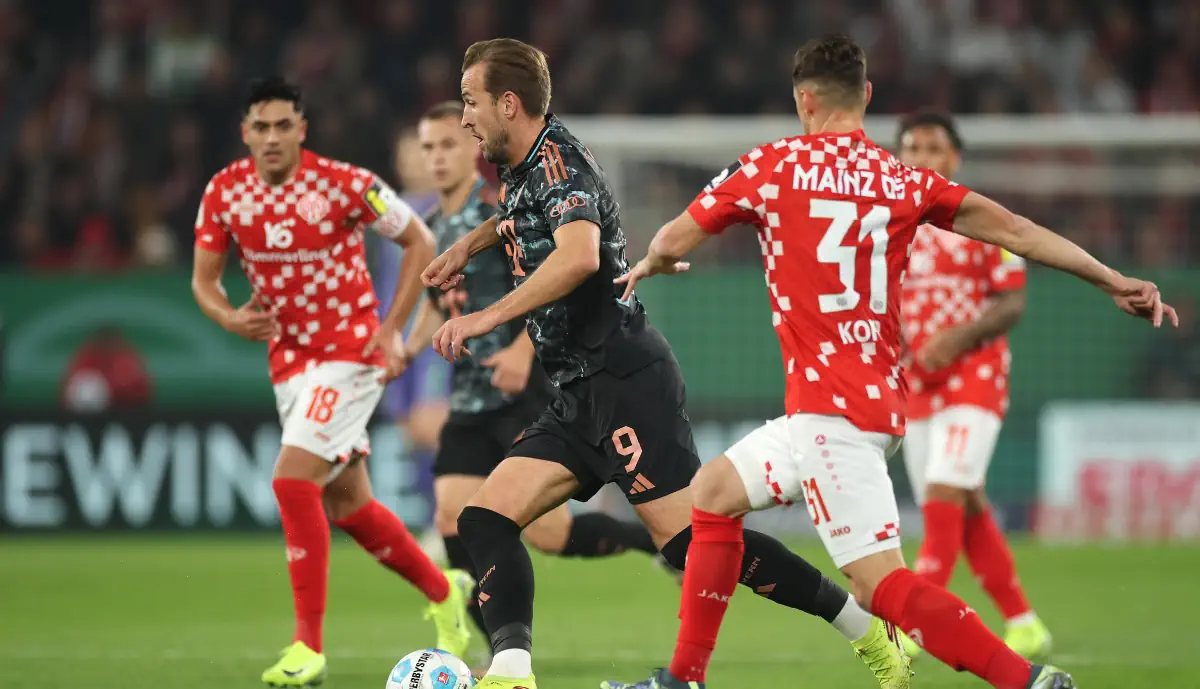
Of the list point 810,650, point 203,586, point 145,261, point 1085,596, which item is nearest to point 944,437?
point 810,650

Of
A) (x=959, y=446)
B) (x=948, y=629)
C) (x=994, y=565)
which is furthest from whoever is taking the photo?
(x=994, y=565)

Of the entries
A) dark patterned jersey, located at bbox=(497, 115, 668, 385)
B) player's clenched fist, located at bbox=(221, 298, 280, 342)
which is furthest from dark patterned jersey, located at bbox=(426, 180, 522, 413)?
dark patterned jersey, located at bbox=(497, 115, 668, 385)

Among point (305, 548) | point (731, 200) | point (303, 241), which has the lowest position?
point (305, 548)

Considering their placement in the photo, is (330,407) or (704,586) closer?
(704,586)

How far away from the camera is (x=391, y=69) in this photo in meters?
18.3

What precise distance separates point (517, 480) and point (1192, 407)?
9.36m

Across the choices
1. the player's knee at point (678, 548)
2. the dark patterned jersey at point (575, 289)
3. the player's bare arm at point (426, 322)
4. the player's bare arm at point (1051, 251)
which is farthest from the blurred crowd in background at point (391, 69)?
the player's bare arm at point (1051, 251)

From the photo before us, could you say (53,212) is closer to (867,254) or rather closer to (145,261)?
(145,261)

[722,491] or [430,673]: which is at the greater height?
[722,491]

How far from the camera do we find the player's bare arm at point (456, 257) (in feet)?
18.1

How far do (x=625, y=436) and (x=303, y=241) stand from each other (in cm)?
214

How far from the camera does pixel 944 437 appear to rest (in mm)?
7801

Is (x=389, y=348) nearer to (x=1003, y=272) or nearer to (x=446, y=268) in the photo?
(x=446, y=268)

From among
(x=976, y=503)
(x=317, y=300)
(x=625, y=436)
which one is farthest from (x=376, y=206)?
(x=976, y=503)
